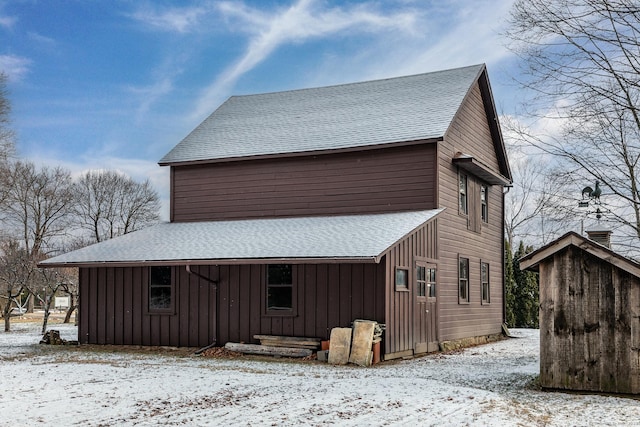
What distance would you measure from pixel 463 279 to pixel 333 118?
20.2 feet

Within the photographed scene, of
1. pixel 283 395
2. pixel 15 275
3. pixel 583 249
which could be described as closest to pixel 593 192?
pixel 583 249

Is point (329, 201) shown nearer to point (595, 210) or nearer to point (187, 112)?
point (595, 210)

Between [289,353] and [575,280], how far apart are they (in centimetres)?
739

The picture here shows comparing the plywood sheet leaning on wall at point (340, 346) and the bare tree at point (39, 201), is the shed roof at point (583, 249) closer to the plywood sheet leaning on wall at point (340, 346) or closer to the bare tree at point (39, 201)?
the plywood sheet leaning on wall at point (340, 346)

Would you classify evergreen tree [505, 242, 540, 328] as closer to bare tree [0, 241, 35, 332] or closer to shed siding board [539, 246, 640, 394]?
bare tree [0, 241, 35, 332]

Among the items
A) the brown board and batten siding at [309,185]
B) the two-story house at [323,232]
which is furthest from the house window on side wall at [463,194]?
the brown board and batten siding at [309,185]

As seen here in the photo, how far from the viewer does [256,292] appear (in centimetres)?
1814

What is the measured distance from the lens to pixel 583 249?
11.4m

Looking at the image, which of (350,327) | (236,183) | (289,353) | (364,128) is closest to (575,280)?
A: (350,327)

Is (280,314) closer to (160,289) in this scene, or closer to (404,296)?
(404,296)

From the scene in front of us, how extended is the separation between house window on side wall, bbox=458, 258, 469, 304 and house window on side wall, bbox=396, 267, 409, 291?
423cm

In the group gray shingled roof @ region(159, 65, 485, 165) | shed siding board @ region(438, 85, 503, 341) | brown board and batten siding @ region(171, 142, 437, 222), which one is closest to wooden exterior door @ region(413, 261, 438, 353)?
shed siding board @ region(438, 85, 503, 341)

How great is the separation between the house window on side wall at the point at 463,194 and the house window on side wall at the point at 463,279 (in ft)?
4.80

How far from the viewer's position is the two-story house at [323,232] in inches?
674
